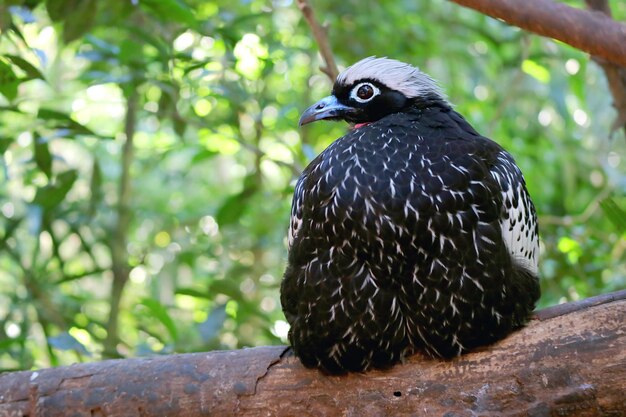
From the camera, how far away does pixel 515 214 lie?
251 centimetres

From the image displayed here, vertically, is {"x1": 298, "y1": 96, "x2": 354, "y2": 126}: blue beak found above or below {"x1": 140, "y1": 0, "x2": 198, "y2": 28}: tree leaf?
below

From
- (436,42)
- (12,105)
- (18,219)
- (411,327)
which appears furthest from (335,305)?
(436,42)

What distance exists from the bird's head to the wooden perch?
82 cm

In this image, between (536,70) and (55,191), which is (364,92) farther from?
(536,70)

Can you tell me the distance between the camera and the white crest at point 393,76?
275 cm

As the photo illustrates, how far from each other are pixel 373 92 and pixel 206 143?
1.99 meters

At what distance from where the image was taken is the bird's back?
232cm

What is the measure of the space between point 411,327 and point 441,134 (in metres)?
0.60

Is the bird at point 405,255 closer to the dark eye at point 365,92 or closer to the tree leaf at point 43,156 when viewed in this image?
the dark eye at point 365,92

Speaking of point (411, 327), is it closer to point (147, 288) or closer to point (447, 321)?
point (447, 321)

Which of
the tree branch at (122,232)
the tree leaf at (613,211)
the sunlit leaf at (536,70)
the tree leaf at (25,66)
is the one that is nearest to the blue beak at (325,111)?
the tree leaf at (613,211)

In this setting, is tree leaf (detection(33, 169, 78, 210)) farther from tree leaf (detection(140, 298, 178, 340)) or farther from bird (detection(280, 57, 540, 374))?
bird (detection(280, 57, 540, 374))

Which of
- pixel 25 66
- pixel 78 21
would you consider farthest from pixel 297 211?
pixel 78 21

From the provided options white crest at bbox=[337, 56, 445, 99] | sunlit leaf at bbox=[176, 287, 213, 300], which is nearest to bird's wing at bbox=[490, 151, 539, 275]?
white crest at bbox=[337, 56, 445, 99]
